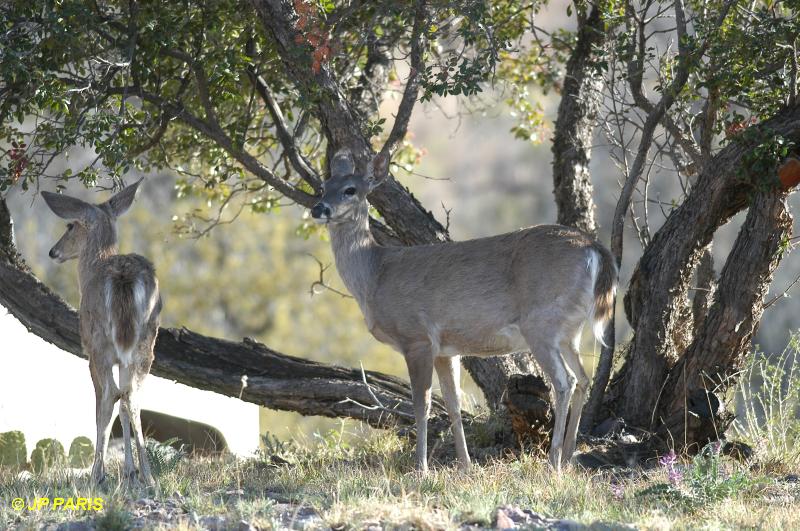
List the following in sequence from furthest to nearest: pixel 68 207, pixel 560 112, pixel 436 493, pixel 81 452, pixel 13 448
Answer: pixel 560 112, pixel 81 452, pixel 13 448, pixel 68 207, pixel 436 493

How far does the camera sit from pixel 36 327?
33.0ft

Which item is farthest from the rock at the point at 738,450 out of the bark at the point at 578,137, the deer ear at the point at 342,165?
the deer ear at the point at 342,165

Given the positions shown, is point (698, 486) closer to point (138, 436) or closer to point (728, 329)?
point (728, 329)

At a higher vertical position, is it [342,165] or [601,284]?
[342,165]

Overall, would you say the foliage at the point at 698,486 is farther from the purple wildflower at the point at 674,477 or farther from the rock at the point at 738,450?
the rock at the point at 738,450

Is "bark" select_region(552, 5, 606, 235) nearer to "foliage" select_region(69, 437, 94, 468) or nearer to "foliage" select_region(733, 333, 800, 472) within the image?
"foliage" select_region(733, 333, 800, 472)

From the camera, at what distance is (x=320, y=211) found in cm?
884

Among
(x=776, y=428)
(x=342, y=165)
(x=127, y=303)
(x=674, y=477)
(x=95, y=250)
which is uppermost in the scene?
(x=342, y=165)

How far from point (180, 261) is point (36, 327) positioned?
784 inches

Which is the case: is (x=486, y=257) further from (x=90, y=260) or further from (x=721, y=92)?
(x=90, y=260)

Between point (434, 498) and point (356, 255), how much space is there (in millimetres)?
2890

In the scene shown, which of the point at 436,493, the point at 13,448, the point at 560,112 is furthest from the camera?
the point at 560,112

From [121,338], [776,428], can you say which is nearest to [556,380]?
[776,428]

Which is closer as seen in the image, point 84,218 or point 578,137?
point 84,218
